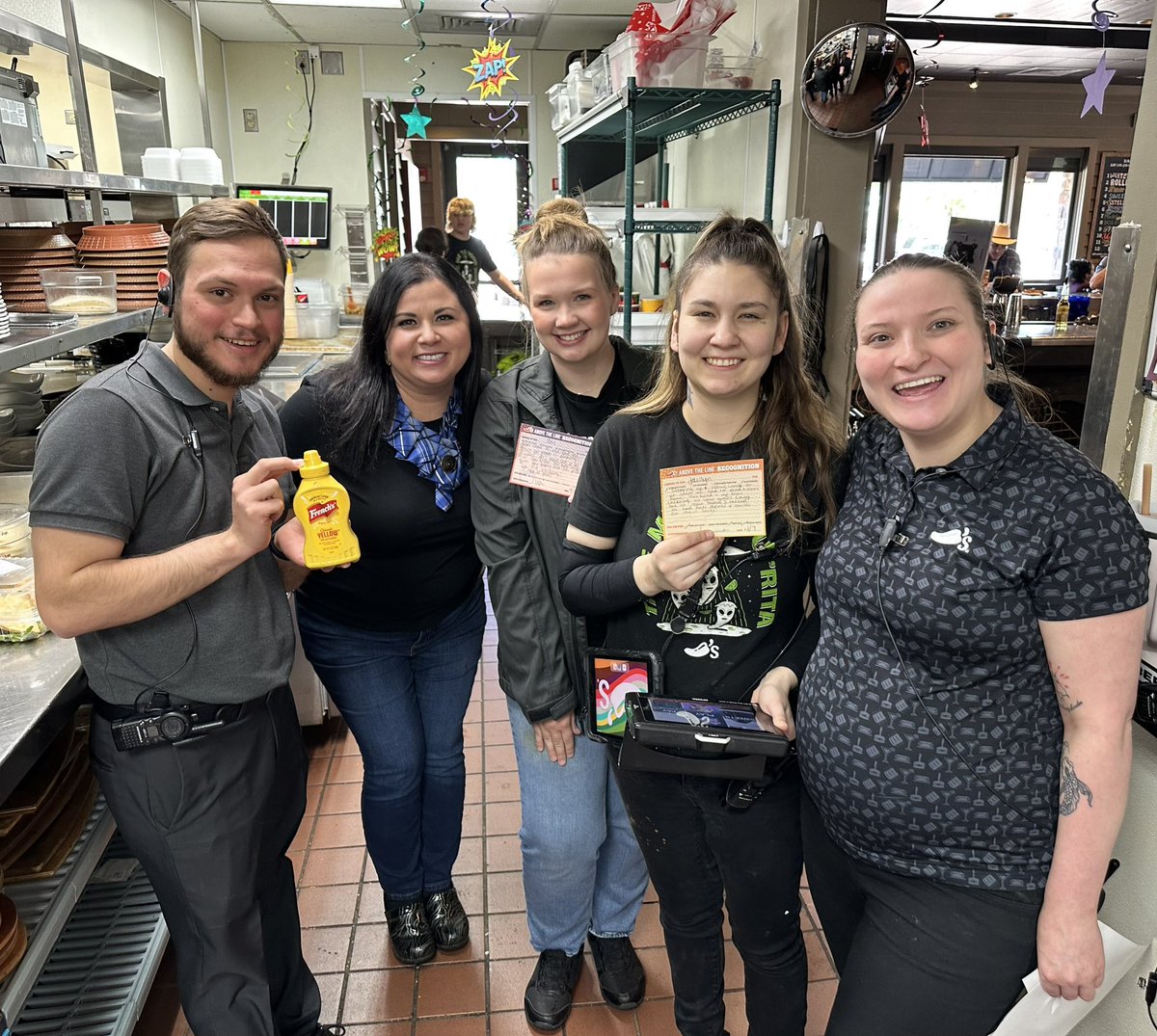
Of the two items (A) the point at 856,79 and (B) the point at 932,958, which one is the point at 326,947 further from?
(A) the point at 856,79

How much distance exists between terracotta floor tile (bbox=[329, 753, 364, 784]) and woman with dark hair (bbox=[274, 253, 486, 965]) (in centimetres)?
83

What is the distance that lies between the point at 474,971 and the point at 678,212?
2777 millimetres

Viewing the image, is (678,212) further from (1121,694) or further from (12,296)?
(1121,694)

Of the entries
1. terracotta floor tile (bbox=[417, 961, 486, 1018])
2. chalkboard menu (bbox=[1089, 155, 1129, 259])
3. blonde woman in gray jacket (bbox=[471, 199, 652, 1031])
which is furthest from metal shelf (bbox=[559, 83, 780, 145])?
chalkboard menu (bbox=[1089, 155, 1129, 259])

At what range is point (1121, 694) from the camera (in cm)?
112

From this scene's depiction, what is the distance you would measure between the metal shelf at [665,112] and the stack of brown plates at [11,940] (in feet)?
9.55

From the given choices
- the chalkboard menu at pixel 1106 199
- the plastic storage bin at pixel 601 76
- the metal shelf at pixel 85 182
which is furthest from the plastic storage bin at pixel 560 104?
the chalkboard menu at pixel 1106 199

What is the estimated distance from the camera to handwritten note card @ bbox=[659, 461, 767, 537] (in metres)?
1.42

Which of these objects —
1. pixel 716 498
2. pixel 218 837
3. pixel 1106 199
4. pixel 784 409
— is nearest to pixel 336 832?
pixel 218 837

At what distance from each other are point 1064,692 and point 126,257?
3129mm

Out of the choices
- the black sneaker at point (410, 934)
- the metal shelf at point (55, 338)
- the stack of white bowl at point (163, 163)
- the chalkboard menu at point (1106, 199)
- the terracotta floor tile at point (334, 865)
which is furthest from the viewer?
the chalkboard menu at point (1106, 199)

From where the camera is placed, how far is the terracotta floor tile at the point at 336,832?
2.69m

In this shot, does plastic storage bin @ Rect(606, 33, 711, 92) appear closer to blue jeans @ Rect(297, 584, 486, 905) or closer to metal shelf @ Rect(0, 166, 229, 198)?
metal shelf @ Rect(0, 166, 229, 198)

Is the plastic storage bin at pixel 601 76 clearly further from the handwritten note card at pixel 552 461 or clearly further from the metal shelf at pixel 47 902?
the metal shelf at pixel 47 902
